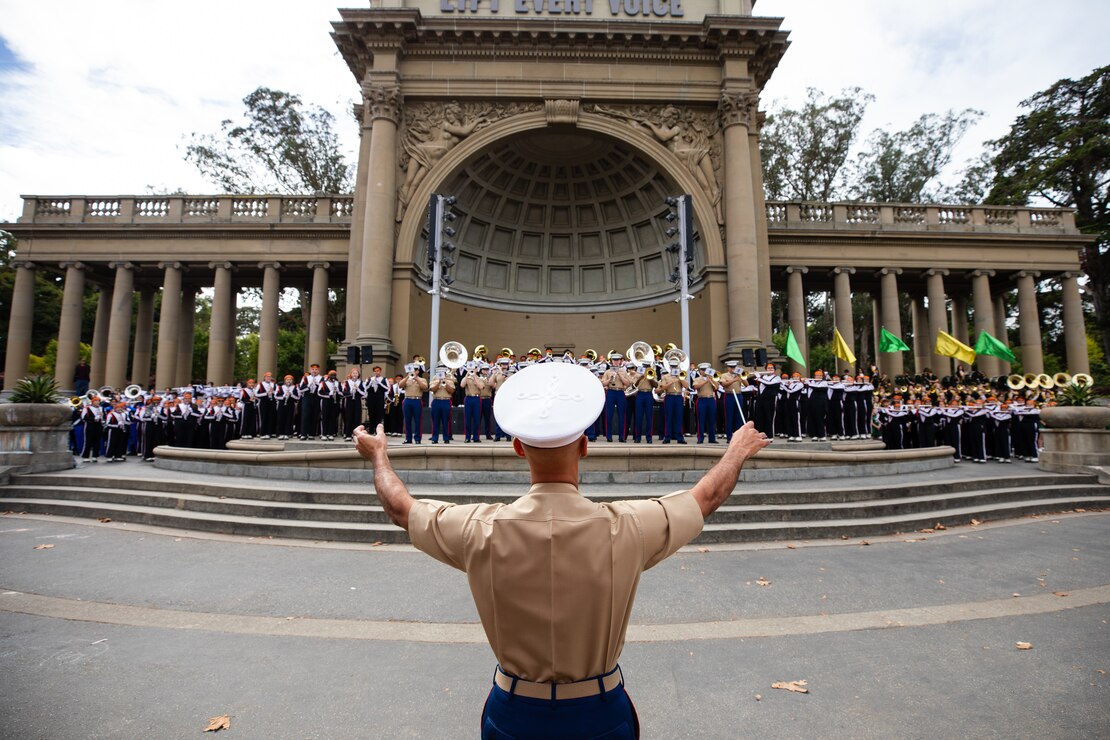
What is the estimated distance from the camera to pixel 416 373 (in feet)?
44.1

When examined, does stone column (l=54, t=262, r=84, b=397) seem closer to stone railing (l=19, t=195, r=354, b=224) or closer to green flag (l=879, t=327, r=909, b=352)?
stone railing (l=19, t=195, r=354, b=224)

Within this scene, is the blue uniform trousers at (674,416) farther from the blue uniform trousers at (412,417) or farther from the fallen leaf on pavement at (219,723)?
the fallen leaf on pavement at (219,723)

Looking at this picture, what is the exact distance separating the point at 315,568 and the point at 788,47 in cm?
2594

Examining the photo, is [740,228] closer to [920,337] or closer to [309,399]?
[920,337]

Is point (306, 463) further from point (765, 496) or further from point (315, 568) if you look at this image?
point (765, 496)

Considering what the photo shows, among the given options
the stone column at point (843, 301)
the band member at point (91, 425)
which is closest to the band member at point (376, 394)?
the band member at point (91, 425)

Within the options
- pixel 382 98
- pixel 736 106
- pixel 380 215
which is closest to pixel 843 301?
pixel 736 106

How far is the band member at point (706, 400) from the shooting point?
43.0 ft

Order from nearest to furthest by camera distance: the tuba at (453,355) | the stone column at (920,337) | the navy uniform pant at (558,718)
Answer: the navy uniform pant at (558,718)
the tuba at (453,355)
the stone column at (920,337)

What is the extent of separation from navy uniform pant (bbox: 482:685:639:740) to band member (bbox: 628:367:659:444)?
11.8 metres

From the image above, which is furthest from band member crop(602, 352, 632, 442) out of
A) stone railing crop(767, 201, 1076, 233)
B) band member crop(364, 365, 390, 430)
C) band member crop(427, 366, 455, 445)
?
stone railing crop(767, 201, 1076, 233)

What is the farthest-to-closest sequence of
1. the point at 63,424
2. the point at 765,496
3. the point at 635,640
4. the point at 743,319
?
the point at 743,319
the point at 63,424
the point at 765,496
the point at 635,640

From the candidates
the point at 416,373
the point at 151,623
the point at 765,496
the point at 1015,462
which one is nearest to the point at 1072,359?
the point at 1015,462

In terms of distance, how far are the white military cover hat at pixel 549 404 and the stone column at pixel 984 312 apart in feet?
97.2
